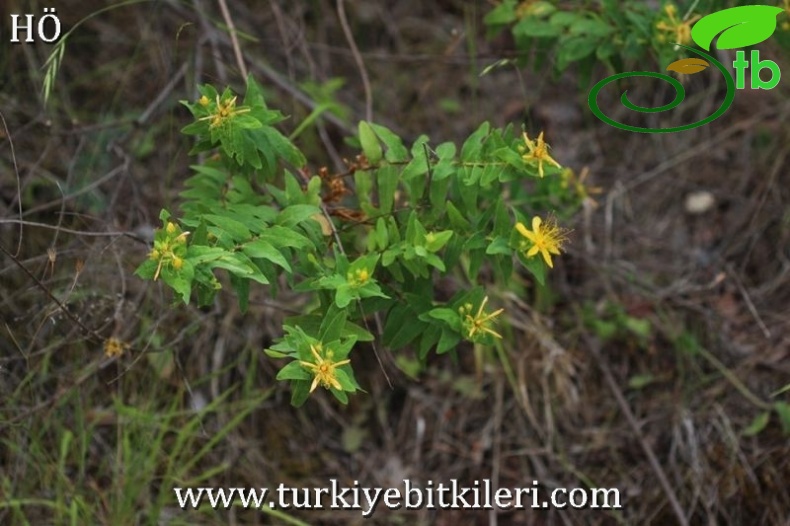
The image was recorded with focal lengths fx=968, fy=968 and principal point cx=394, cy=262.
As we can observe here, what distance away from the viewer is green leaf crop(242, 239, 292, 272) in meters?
1.58

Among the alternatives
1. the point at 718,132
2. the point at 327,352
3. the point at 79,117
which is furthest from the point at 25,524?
the point at 718,132

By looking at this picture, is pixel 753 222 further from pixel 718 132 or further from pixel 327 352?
pixel 327 352

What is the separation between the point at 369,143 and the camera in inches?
77.2

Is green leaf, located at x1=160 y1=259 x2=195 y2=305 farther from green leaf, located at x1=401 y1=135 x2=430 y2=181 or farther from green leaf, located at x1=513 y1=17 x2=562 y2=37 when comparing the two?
green leaf, located at x1=513 y1=17 x2=562 y2=37

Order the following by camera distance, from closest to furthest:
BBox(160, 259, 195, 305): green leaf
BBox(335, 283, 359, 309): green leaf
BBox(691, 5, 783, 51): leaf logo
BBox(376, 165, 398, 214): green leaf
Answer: BBox(160, 259, 195, 305): green leaf → BBox(335, 283, 359, 309): green leaf → BBox(376, 165, 398, 214): green leaf → BBox(691, 5, 783, 51): leaf logo

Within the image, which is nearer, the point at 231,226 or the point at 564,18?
the point at 231,226

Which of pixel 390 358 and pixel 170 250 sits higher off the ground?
pixel 390 358

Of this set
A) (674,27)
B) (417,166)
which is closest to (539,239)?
(417,166)

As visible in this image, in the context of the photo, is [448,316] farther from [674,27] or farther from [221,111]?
[674,27]

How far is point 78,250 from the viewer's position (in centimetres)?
221

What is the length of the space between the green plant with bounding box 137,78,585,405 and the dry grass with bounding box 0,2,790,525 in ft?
1.26

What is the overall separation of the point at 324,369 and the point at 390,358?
100 cm

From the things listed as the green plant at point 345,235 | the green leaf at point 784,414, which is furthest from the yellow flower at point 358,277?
the green leaf at point 784,414

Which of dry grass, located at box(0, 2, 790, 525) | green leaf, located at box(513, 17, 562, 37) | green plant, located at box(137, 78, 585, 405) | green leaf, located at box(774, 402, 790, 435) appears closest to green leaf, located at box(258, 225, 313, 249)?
green plant, located at box(137, 78, 585, 405)
